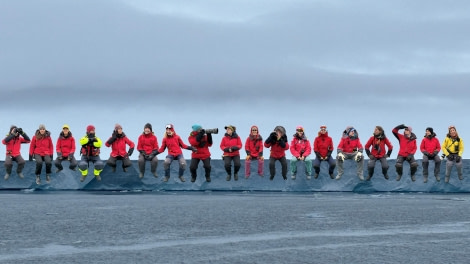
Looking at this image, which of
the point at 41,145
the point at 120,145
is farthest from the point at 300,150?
the point at 41,145

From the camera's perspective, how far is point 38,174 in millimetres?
26594

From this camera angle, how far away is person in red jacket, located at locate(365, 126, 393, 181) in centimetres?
2570

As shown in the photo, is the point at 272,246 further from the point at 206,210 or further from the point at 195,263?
the point at 206,210

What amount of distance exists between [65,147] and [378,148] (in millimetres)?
9407

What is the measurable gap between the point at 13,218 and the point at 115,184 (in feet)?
37.7

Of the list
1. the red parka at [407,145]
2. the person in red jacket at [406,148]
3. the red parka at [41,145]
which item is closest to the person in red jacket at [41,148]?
the red parka at [41,145]

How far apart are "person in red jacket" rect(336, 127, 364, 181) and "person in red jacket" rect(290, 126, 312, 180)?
0.94 meters

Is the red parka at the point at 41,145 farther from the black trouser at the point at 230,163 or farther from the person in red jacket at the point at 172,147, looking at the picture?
the black trouser at the point at 230,163

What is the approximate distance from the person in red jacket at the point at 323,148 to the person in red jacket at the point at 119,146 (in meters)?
5.47

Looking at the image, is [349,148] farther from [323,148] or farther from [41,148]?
[41,148]

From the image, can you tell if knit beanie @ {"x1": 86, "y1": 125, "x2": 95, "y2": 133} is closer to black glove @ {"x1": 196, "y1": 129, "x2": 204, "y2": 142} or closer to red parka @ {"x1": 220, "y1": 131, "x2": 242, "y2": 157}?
black glove @ {"x1": 196, "y1": 129, "x2": 204, "y2": 142}

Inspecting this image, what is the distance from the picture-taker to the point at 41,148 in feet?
86.1

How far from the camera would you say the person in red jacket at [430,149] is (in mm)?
25875

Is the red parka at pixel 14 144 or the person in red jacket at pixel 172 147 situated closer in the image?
the person in red jacket at pixel 172 147
